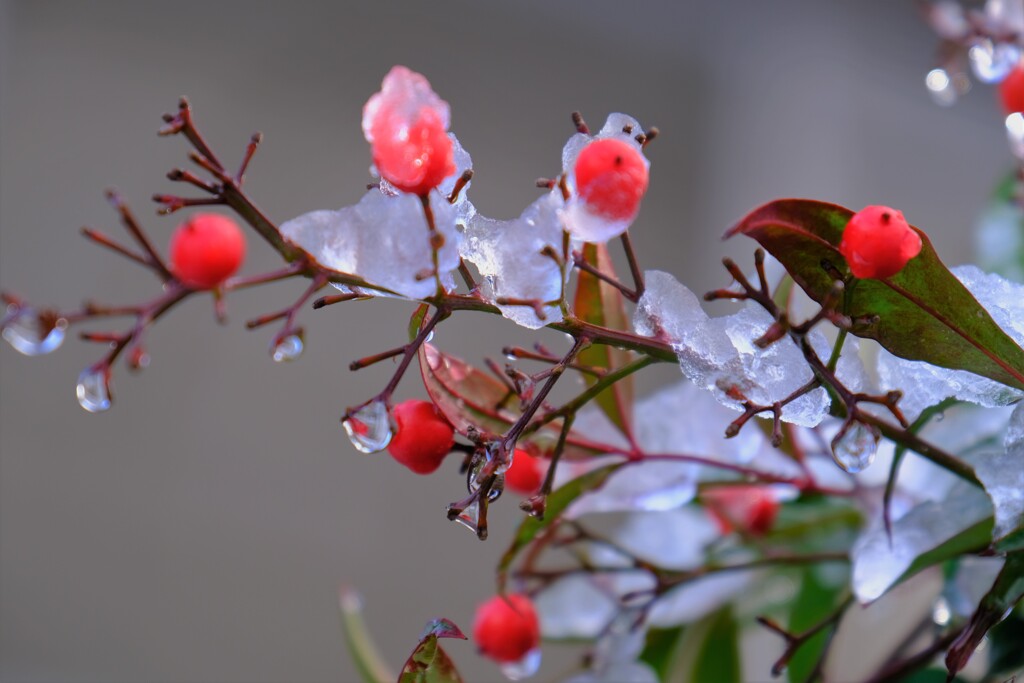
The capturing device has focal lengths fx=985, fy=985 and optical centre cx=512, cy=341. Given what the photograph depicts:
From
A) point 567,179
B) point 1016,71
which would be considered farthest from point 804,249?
point 1016,71

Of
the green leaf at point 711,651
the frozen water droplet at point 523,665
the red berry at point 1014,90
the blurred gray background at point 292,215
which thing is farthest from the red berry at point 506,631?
the blurred gray background at point 292,215

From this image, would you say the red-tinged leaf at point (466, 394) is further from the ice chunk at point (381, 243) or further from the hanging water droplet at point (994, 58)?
the hanging water droplet at point (994, 58)

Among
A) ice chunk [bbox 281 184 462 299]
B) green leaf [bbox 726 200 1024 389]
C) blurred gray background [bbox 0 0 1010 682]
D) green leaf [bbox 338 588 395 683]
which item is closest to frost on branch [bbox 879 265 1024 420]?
green leaf [bbox 726 200 1024 389]

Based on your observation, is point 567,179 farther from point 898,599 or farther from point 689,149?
point 689,149

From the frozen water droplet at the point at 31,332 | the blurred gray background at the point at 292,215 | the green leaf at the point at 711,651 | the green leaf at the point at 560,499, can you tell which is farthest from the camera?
the blurred gray background at the point at 292,215

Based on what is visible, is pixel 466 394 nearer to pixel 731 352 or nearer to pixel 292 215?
pixel 731 352

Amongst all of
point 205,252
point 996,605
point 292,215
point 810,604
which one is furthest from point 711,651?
point 292,215
